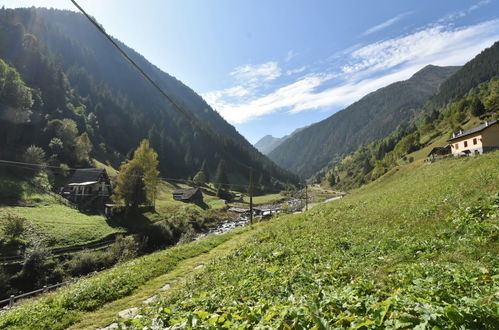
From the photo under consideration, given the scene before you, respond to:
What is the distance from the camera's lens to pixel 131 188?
5162 cm

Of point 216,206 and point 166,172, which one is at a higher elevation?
point 166,172

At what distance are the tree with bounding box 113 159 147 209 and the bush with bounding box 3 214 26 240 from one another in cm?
1913

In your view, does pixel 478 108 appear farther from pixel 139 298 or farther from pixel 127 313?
pixel 127 313

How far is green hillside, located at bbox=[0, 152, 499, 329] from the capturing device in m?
4.32

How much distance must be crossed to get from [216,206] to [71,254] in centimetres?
5685

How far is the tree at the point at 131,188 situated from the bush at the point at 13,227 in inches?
753

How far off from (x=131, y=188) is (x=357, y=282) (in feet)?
174

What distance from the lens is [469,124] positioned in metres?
108

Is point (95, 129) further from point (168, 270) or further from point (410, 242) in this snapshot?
point (410, 242)

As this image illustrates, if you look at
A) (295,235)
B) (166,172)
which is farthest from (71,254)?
(166,172)

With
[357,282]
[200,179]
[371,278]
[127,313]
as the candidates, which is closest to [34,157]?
[200,179]

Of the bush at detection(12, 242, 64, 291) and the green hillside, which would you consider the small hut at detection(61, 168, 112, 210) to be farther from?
the green hillside

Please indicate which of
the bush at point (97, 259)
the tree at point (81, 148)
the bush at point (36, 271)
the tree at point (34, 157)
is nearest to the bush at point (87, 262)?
the bush at point (97, 259)

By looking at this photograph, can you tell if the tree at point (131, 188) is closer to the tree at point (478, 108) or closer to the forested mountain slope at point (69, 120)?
the forested mountain slope at point (69, 120)
